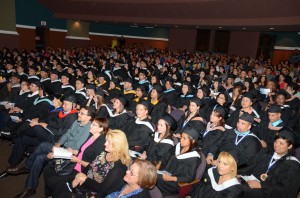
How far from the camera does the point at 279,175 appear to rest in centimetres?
350

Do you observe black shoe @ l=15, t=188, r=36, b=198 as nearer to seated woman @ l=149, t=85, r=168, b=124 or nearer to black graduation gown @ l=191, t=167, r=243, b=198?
black graduation gown @ l=191, t=167, r=243, b=198

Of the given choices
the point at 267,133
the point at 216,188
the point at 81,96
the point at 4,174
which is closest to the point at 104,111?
the point at 81,96

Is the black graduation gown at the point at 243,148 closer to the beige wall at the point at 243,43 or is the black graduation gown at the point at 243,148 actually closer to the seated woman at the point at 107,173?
the seated woman at the point at 107,173

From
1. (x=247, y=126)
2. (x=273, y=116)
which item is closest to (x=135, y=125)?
(x=247, y=126)

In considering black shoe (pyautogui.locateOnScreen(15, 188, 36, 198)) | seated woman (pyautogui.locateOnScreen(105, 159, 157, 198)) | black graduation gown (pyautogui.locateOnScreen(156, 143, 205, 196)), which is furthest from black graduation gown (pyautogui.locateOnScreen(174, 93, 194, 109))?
seated woman (pyautogui.locateOnScreen(105, 159, 157, 198))

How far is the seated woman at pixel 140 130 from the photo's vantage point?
186 inches

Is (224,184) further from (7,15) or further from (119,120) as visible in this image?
(7,15)

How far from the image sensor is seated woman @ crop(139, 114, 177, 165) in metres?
4.11

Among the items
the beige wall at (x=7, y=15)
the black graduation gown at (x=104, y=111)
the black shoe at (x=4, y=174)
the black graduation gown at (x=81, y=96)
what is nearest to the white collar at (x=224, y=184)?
the black graduation gown at (x=104, y=111)

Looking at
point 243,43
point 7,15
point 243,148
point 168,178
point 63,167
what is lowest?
point 63,167

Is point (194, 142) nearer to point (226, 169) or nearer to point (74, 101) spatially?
point (226, 169)

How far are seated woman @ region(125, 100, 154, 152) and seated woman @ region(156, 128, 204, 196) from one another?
0.92m

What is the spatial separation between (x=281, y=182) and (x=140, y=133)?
2386 millimetres

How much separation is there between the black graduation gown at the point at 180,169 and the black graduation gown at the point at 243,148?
0.88 m
